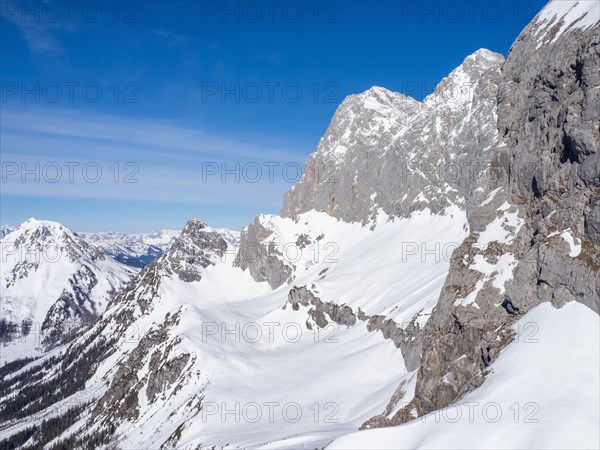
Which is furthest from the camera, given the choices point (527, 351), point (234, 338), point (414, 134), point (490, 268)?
point (414, 134)

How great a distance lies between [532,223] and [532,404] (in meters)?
21.2

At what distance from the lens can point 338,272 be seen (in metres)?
158

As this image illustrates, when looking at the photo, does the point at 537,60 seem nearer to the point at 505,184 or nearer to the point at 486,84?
the point at 505,184

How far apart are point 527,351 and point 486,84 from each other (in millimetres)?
137434

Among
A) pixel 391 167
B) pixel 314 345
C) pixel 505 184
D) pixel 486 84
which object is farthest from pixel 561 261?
pixel 391 167

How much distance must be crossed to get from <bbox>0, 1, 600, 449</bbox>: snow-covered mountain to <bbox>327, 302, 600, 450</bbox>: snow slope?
0.13m

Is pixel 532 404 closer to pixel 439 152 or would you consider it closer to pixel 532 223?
pixel 532 223

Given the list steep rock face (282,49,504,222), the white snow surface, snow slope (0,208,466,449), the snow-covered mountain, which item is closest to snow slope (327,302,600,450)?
the snow-covered mountain

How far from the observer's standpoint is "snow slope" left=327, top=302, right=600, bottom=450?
31656 mm

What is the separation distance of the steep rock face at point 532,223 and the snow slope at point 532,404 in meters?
2.70

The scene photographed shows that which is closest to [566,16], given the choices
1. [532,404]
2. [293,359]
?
[532,404]

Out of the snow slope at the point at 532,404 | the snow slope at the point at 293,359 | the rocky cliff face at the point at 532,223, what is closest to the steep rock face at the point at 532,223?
the rocky cliff face at the point at 532,223

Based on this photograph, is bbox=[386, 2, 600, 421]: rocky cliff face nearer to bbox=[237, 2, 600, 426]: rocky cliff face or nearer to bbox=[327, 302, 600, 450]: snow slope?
bbox=[237, 2, 600, 426]: rocky cliff face

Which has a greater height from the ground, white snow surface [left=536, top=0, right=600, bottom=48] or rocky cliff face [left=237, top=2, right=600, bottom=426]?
white snow surface [left=536, top=0, right=600, bottom=48]
